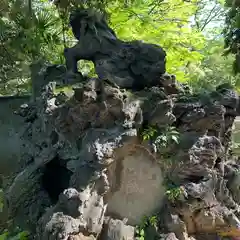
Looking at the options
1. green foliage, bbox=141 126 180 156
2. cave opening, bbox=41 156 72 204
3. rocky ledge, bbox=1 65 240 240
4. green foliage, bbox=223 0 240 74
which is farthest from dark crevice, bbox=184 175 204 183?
green foliage, bbox=223 0 240 74

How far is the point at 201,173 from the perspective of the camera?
4.42 metres

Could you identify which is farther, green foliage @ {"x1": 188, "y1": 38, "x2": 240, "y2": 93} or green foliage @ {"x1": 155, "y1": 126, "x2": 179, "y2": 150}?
green foliage @ {"x1": 188, "y1": 38, "x2": 240, "y2": 93}

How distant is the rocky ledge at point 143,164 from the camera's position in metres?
4.18

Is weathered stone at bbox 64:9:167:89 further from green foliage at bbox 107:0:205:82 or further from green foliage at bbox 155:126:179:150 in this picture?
green foliage at bbox 107:0:205:82

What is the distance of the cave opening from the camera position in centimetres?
507

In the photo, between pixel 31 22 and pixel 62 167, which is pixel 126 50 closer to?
pixel 62 167

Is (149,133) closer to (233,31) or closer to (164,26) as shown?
(233,31)

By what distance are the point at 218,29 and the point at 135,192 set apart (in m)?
11.6

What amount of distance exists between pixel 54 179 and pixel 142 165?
1.23 metres

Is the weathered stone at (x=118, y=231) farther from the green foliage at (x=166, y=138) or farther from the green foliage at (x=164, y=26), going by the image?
the green foliage at (x=164, y=26)

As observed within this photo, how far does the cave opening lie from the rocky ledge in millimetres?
393

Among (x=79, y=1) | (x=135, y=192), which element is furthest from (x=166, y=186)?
(x=79, y=1)

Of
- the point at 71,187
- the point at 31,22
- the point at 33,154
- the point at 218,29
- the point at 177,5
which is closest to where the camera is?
the point at 71,187

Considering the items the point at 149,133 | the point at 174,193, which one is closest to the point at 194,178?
the point at 174,193
